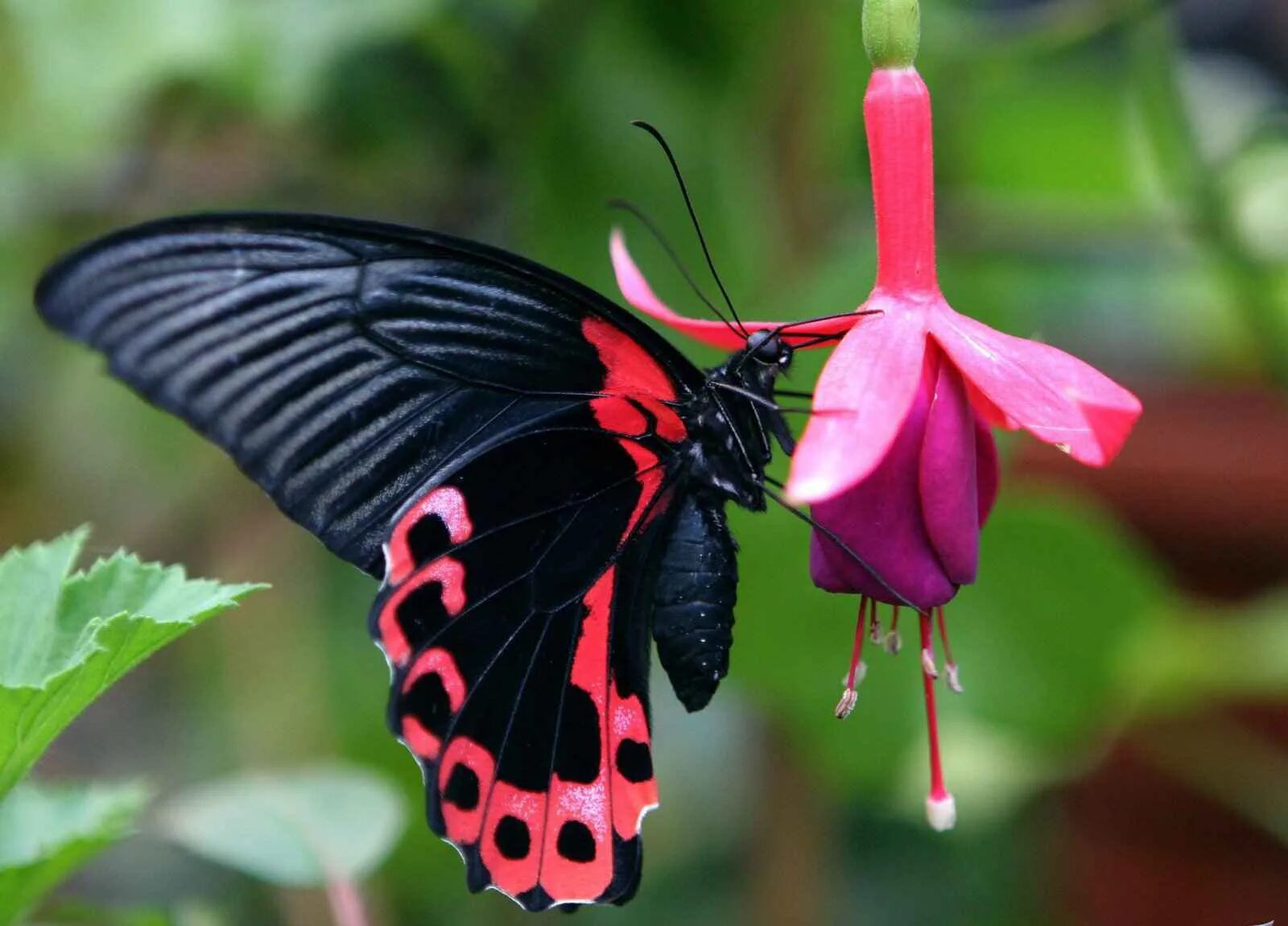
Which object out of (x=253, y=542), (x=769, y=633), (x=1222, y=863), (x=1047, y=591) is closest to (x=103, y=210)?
(x=253, y=542)

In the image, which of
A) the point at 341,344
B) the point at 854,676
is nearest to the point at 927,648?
the point at 854,676

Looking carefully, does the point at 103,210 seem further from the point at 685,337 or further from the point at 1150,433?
the point at 1150,433

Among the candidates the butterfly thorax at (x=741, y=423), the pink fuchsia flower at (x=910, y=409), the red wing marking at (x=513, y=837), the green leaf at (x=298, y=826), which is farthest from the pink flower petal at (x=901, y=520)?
the green leaf at (x=298, y=826)

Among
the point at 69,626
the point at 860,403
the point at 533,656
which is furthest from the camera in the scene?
the point at 533,656

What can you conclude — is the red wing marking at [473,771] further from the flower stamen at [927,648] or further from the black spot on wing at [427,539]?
the flower stamen at [927,648]

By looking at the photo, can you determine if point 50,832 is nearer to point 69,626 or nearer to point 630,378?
point 69,626

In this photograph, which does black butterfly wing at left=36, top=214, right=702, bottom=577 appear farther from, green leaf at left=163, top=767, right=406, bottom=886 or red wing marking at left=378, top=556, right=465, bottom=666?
green leaf at left=163, top=767, right=406, bottom=886

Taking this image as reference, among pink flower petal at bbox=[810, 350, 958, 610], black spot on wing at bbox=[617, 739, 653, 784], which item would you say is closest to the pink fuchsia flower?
pink flower petal at bbox=[810, 350, 958, 610]
